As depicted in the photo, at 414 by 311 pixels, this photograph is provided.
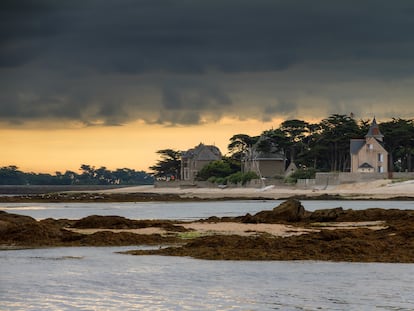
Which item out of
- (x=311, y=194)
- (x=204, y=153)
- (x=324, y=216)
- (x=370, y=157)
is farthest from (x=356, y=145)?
(x=324, y=216)

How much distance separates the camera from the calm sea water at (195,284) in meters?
18.9

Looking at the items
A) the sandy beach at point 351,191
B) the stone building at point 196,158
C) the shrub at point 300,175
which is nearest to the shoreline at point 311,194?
the sandy beach at point 351,191

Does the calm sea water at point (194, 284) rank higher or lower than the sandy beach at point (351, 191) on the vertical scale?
lower

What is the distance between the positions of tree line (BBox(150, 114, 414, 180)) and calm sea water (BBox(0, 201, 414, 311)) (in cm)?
11260

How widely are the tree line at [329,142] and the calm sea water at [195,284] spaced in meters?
113

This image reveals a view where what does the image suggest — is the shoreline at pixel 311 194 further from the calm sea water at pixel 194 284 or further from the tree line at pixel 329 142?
the calm sea water at pixel 194 284

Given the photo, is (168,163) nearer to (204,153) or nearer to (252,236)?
(204,153)

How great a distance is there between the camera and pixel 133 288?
21391 mm

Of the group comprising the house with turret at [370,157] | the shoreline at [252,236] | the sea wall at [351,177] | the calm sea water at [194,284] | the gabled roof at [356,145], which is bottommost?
the calm sea water at [194,284]

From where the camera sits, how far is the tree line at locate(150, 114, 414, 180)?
472 feet

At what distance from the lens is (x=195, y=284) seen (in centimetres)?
2192

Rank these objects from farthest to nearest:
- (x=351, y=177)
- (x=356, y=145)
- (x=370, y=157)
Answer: (x=356, y=145) → (x=370, y=157) → (x=351, y=177)

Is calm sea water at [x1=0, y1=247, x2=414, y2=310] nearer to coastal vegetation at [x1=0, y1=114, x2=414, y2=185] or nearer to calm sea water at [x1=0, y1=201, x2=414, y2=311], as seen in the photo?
calm sea water at [x1=0, y1=201, x2=414, y2=311]

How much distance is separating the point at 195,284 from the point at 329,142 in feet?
413
